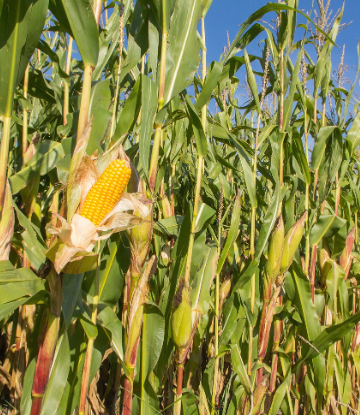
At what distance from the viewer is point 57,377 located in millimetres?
1398

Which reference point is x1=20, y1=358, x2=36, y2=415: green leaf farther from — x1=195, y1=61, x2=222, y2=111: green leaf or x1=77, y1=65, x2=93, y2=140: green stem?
x1=195, y1=61, x2=222, y2=111: green leaf

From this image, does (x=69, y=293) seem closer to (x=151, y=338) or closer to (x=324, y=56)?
(x=151, y=338)

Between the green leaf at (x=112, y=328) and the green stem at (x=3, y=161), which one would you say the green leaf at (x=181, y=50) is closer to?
the green stem at (x=3, y=161)

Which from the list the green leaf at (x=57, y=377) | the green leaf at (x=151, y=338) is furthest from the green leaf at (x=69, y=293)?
the green leaf at (x=151, y=338)

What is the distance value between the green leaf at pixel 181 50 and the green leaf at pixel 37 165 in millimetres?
609

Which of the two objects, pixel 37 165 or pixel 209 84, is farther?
pixel 209 84

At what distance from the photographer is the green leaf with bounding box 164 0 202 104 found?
5.21 ft

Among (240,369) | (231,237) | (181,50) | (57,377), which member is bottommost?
(240,369)

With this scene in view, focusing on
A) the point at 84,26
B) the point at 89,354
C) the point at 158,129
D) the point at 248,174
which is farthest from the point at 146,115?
the point at 89,354

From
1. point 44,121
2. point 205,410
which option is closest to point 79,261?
point 205,410

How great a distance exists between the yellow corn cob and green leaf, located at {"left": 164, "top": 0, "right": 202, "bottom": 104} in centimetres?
55

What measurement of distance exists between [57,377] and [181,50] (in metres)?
1.59

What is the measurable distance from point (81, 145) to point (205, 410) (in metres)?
1.73

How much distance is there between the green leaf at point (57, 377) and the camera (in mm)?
1379
